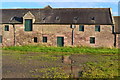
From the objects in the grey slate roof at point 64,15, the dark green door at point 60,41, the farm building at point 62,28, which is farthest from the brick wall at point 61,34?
the grey slate roof at point 64,15

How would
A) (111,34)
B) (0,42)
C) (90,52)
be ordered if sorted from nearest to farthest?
(90,52), (111,34), (0,42)

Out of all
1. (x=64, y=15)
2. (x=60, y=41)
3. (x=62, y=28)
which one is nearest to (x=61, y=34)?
(x=62, y=28)

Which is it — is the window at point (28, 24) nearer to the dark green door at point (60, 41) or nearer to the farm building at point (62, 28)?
the farm building at point (62, 28)

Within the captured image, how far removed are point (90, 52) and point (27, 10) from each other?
1360 centimetres

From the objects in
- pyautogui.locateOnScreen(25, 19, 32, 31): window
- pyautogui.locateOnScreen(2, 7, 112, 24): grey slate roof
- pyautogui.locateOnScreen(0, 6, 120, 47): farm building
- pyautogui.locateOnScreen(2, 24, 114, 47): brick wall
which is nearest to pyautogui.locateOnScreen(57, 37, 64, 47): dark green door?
pyautogui.locateOnScreen(0, 6, 120, 47): farm building

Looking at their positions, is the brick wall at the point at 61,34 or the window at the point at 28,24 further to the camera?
the window at the point at 28,24

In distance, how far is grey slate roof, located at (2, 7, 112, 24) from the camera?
30.1m

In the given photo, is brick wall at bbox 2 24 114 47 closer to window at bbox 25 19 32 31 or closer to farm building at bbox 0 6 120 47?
farm building at bbox 0 6 120 47

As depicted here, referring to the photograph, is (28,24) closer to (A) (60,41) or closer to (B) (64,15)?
(A) (60,41)

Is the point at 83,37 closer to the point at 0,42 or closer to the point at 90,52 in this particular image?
the point at 90,52

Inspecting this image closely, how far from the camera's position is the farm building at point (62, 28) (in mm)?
29578

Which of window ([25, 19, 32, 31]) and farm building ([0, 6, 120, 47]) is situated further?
window ([25, 19, 32, 31])

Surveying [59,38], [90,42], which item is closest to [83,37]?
[90,42]

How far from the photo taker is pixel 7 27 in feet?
102
